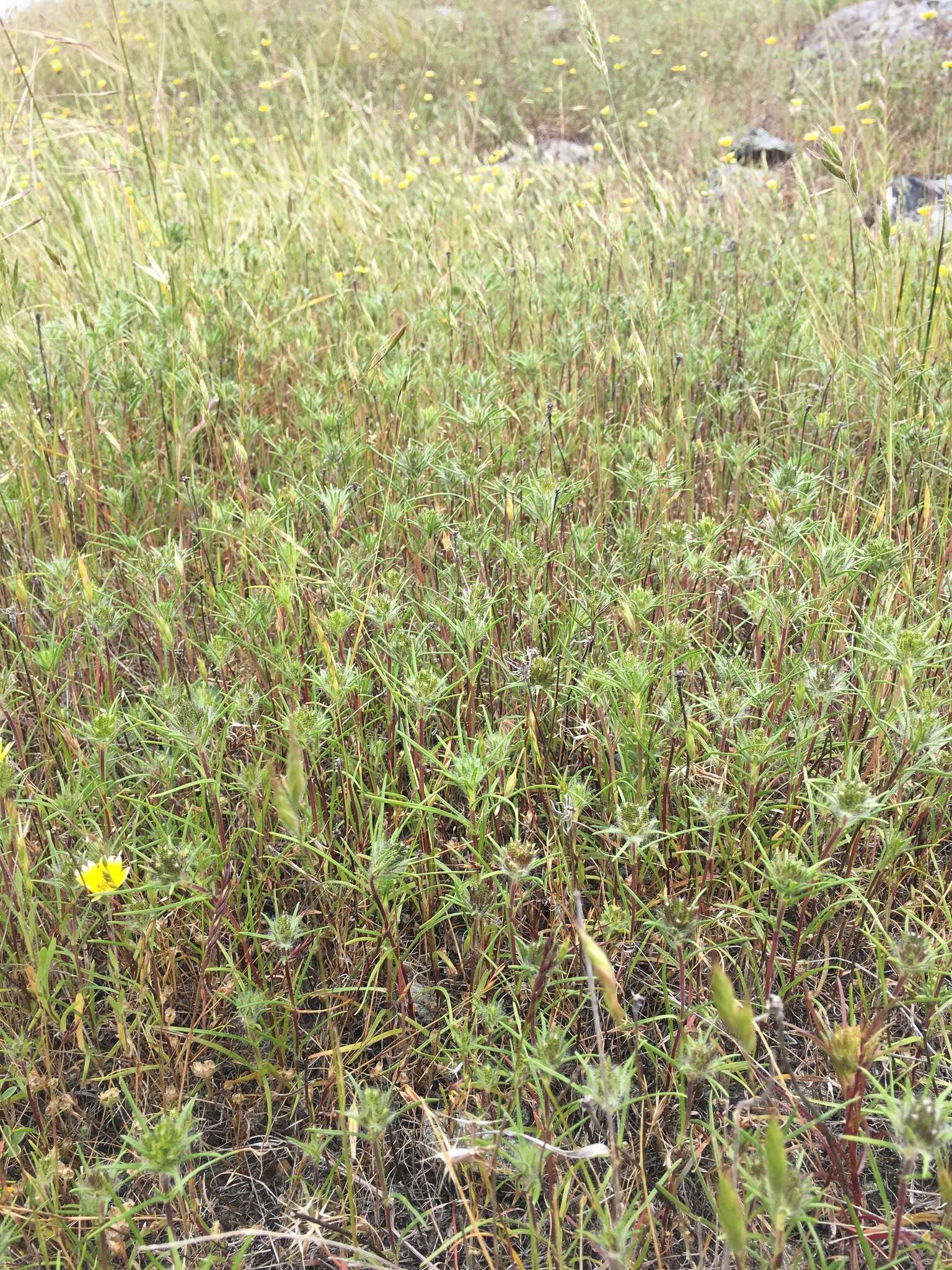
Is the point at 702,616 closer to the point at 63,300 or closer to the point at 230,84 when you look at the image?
the point at 63,300

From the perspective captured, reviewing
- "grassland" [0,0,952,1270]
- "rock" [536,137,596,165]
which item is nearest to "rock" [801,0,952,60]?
"rock" [536,137,596,165]

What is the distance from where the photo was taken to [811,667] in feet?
5.05

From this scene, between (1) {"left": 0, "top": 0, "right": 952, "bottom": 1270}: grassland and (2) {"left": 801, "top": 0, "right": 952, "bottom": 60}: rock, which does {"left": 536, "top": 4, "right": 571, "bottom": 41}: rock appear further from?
(1) {"left": 0, "top": 0, "right": 952, "bottom": 1270}: grassland

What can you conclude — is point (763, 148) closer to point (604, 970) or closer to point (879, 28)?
point (879, 28)

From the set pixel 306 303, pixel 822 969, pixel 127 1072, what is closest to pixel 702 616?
pixel 822 969

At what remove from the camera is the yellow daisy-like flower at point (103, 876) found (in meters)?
1.34

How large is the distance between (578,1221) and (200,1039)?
57 cm

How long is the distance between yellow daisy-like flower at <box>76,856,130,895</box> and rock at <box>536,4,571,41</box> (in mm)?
11312

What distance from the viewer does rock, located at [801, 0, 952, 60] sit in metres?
8.10

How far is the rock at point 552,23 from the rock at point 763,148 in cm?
436

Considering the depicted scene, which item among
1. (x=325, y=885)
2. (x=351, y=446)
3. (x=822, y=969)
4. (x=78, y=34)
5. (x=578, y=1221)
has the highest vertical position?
(x=78, y=34)

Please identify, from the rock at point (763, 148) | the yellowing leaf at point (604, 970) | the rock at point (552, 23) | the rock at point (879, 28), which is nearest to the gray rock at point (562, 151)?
the rock at point (763, 148)

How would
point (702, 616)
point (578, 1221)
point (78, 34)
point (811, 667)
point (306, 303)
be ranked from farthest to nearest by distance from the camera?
point (78, 34) → point (306, 303) → point (702, 616) → point (811, 667) → point (578, 1221)

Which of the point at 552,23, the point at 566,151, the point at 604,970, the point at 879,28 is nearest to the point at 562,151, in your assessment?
the point at 566,151
